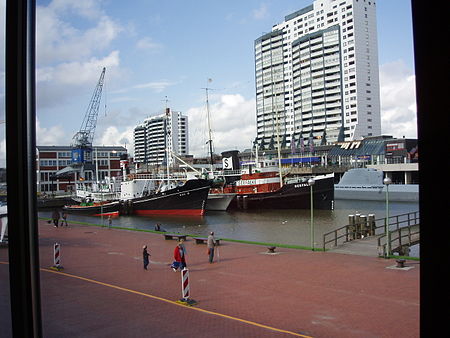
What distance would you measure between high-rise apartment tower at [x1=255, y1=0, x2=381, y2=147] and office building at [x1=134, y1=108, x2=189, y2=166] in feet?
118

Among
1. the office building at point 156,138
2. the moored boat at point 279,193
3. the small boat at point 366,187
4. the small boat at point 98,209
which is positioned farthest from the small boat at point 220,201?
the office building at point 156,138

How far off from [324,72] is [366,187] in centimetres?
2018

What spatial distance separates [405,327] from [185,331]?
294cm

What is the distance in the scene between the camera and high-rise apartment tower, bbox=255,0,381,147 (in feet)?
46.2

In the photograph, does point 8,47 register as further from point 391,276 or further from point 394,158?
point 394,158

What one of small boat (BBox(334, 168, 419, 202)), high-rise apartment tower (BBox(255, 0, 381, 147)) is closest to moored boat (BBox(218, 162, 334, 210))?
high-rise apartment tower (BBox(255, 0, 381, 147))

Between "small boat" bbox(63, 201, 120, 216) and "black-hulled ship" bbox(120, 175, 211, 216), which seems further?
"small boat" bbox(63, 201, 120, 216)

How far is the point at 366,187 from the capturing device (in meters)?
43.3

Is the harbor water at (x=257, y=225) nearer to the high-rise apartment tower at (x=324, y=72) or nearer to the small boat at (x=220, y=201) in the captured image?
the small boat at (x=220, y=201)

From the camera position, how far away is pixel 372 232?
1580 centimetres

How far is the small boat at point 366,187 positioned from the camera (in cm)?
3912

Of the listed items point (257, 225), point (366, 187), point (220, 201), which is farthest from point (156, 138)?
point (257, 225)

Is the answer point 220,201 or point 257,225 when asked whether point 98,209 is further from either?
point 257,225

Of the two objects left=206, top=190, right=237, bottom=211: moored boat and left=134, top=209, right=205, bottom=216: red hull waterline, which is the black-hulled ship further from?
left=206, top=190, right=237, bottom=211: moored boat
